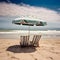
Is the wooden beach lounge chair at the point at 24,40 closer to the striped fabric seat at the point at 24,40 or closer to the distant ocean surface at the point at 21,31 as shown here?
the striped fabric seat at the point at 24,40

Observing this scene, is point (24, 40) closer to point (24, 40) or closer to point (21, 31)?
point (24, 40)

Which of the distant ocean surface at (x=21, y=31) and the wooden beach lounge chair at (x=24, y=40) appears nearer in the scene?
the wooden beach lounge chair at (x=24, y=40)

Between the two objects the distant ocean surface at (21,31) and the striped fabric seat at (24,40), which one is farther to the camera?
the distant ocean surface at (21,31)

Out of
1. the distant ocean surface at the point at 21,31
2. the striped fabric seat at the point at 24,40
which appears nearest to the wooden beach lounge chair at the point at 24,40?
the striped fabric seat at the point at 24,40

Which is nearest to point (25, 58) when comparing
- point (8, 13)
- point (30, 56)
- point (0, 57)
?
point (30, 56)

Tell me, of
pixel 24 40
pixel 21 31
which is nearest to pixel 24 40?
pixel 24 40

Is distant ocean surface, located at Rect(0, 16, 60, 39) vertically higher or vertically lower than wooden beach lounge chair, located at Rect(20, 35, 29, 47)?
lower

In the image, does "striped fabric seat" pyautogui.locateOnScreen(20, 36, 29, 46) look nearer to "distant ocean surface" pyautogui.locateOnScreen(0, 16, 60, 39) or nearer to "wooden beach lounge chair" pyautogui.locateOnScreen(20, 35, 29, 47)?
"wooden beach lounge chair" pyautogui.locateOnScreen(20, 35, 29, 47)

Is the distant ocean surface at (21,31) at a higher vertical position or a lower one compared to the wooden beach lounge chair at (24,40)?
lower

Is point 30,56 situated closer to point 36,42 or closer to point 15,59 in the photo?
point 15,59

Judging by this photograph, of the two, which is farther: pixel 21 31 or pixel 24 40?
pixel 21 31

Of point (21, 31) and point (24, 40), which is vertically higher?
point (24, 40)

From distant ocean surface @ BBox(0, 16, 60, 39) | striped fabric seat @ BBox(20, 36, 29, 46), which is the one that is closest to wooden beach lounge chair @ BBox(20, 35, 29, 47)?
striped fabric seat @ BBox(20, 36, 29, 46)

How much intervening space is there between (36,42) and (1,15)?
3733 centimetres
